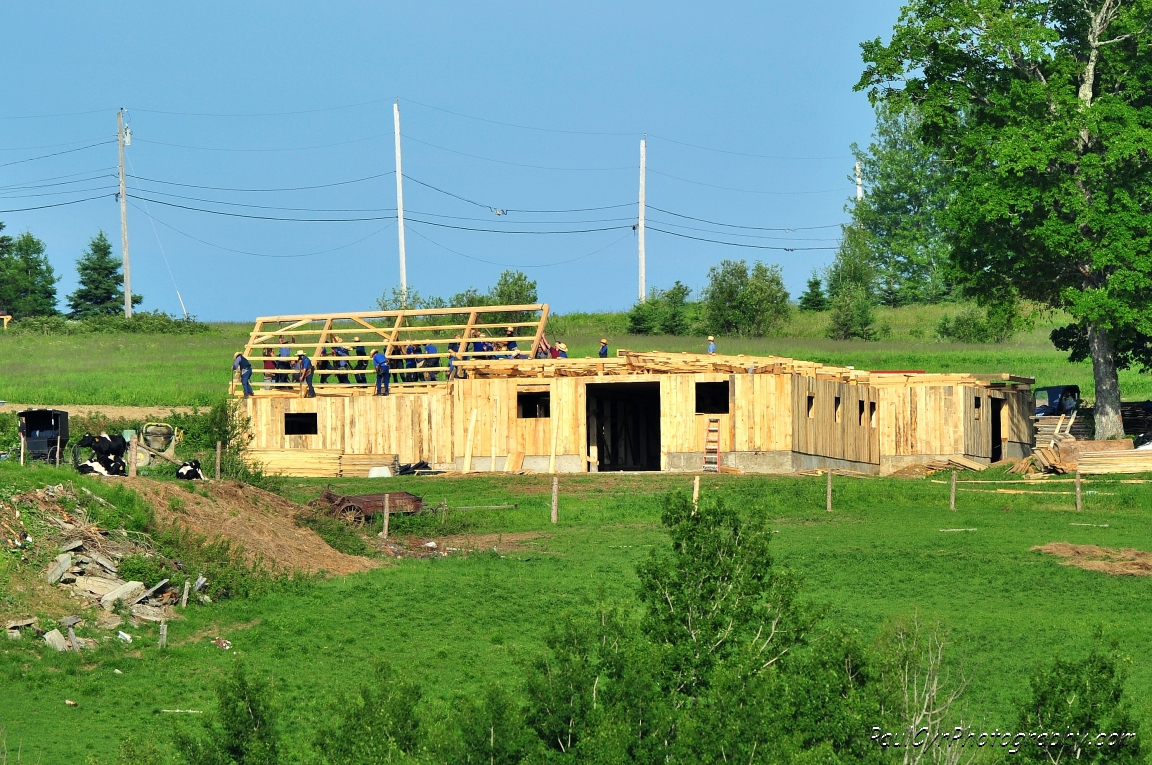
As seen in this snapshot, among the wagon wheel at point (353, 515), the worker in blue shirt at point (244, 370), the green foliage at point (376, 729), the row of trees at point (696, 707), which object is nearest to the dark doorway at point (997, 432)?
the worker in blue shirt at point (244, 370)

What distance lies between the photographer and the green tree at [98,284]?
101938 millimetres

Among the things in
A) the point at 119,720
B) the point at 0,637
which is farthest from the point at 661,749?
the point at 0,637

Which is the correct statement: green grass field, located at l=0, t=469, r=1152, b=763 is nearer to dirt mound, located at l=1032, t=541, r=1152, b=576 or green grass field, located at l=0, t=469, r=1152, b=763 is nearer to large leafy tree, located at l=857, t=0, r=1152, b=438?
dirt mound, located at l=1032, t=541, r=1152, b=576

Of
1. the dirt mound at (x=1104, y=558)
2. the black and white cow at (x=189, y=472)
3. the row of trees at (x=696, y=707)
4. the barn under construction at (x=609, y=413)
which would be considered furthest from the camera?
the barn under construction at (x=609, y=413)

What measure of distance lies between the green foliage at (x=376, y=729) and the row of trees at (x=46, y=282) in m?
84.7

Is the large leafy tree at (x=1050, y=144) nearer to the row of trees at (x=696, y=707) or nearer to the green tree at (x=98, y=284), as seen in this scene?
the row of trees at (x=696, y=707)

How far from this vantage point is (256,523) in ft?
94.3

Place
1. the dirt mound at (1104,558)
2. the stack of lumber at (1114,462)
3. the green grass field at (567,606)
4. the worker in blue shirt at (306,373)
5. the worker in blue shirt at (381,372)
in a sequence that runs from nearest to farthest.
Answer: the green grass field at (567,606)
the dirt mound at (1104,558)
the stack of lumber at (1114,462)
the worker in blue shirt at (381,372)
the worker in blue shirt at (306,373)

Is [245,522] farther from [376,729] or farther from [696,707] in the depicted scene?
[696,707]

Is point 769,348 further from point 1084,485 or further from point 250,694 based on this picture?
point 250,694

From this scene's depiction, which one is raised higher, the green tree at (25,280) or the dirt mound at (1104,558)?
the green tree at (25,280)

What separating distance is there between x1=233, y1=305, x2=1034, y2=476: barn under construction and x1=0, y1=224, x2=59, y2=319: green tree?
6498 cm

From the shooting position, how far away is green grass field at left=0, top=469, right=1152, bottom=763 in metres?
20.8

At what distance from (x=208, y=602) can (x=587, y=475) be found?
17.1 metres
